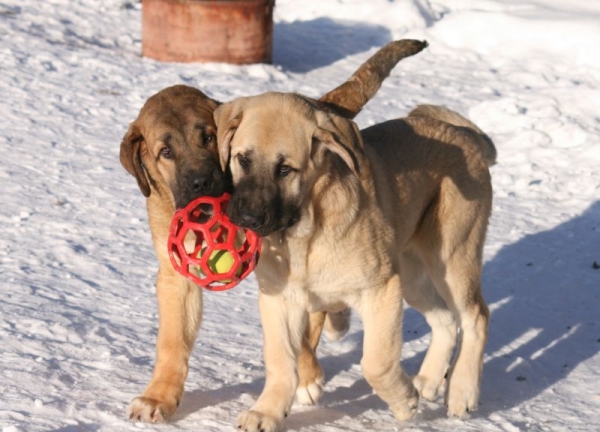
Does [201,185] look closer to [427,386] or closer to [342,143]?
[342,143]

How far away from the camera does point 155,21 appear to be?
11.1m

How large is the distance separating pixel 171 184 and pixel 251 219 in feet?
2.21

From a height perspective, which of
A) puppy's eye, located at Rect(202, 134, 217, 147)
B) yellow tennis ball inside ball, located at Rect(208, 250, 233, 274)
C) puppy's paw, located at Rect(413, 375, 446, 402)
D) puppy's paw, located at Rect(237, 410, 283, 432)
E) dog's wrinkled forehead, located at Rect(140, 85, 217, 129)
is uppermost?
dog's wrinkled forehead, located at Rect(140, 85, 217, 129)

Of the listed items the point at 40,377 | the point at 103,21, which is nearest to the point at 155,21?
the point at 103,21

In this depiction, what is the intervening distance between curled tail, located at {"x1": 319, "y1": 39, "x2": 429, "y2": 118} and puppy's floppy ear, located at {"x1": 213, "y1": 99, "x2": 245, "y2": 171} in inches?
34.6

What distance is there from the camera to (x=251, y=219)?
4500 millimetres

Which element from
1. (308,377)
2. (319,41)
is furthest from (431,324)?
(319,41)

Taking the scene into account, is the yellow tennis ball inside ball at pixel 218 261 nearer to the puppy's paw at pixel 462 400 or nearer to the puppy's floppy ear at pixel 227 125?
the puppy's floppy ear at pixel 227 125

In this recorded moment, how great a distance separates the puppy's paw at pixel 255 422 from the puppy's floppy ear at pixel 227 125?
40.7 inches

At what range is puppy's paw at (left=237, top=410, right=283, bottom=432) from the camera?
476 centimetres

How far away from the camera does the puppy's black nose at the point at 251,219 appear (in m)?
4.51

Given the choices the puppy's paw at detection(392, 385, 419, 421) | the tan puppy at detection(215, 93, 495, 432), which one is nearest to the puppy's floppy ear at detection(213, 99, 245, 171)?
the tan puppy at detection(215, 93, 495, 432)

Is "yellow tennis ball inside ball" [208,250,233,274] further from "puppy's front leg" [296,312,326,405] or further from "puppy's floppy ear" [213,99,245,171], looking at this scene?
"puppy's front leg" [296,312,326,405]

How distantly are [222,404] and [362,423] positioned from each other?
637 mm
